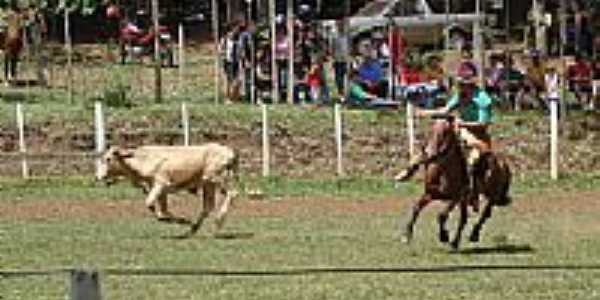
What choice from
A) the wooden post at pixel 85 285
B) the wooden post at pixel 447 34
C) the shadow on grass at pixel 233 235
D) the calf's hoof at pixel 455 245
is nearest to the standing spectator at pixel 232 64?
the wooden post at pixel 447 34

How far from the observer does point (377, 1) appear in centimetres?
4566

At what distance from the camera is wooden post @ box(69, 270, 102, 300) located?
7406mm

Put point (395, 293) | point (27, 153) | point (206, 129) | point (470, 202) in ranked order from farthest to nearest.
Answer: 1. point (206, 129)
2. point (27, 153)
3. point (470, 202)
4. point (395, 293)

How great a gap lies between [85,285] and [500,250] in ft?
36.1

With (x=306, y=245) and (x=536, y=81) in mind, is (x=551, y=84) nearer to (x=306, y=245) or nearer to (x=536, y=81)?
(x=536, y=81)

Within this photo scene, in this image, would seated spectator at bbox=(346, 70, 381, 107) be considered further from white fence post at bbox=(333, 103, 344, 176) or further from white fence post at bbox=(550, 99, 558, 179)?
white fence post at bbox=(550, 99, 558, 179)

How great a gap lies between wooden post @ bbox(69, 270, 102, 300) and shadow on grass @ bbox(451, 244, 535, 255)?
415 inches

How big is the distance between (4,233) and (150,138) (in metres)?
9.93

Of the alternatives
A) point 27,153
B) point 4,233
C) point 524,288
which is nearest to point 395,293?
point 524,288

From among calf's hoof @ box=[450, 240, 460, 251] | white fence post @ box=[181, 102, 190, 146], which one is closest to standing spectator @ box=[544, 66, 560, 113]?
white fence post @ box=[181, 102, 190, 146]

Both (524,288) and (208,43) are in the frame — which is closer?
(524,288)

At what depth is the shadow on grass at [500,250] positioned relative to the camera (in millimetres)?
17734

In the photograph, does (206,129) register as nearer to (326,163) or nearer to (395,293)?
(326,163)

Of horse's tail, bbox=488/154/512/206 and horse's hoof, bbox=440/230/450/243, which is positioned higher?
horse's tail, bbox=488/154/512/206
